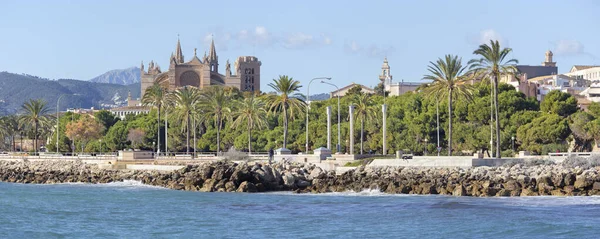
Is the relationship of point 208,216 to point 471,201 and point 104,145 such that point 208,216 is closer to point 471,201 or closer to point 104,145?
point 471,201

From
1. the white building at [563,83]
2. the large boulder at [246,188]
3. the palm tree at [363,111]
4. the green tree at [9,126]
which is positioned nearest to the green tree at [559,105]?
the palm tree at [363,111]

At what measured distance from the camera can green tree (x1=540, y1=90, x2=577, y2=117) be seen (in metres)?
99.4

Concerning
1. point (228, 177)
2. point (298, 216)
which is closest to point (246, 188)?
point (228, 177)

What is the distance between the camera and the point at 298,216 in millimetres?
48344

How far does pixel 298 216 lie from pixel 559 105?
5638cm

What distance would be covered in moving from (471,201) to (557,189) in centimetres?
592

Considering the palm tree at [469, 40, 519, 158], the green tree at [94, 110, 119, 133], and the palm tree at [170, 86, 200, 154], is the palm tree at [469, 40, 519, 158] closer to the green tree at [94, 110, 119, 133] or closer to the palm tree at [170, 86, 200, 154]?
the palm tree at [170, 86, 200, 154]

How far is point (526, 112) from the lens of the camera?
9462 cm

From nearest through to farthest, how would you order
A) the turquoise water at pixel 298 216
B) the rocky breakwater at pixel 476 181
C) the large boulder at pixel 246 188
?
the turquoise water at pixel 298 216, the rocky breakwater at pixel 476 181, the large boulder at pixel 246 188

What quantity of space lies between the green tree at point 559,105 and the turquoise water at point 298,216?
43.8 meters

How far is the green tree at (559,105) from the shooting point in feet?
326

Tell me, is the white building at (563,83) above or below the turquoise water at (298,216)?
above

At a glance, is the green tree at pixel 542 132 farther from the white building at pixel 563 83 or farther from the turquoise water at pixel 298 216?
the white building at pixel 563 83

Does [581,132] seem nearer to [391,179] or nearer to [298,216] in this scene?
[391,179]
